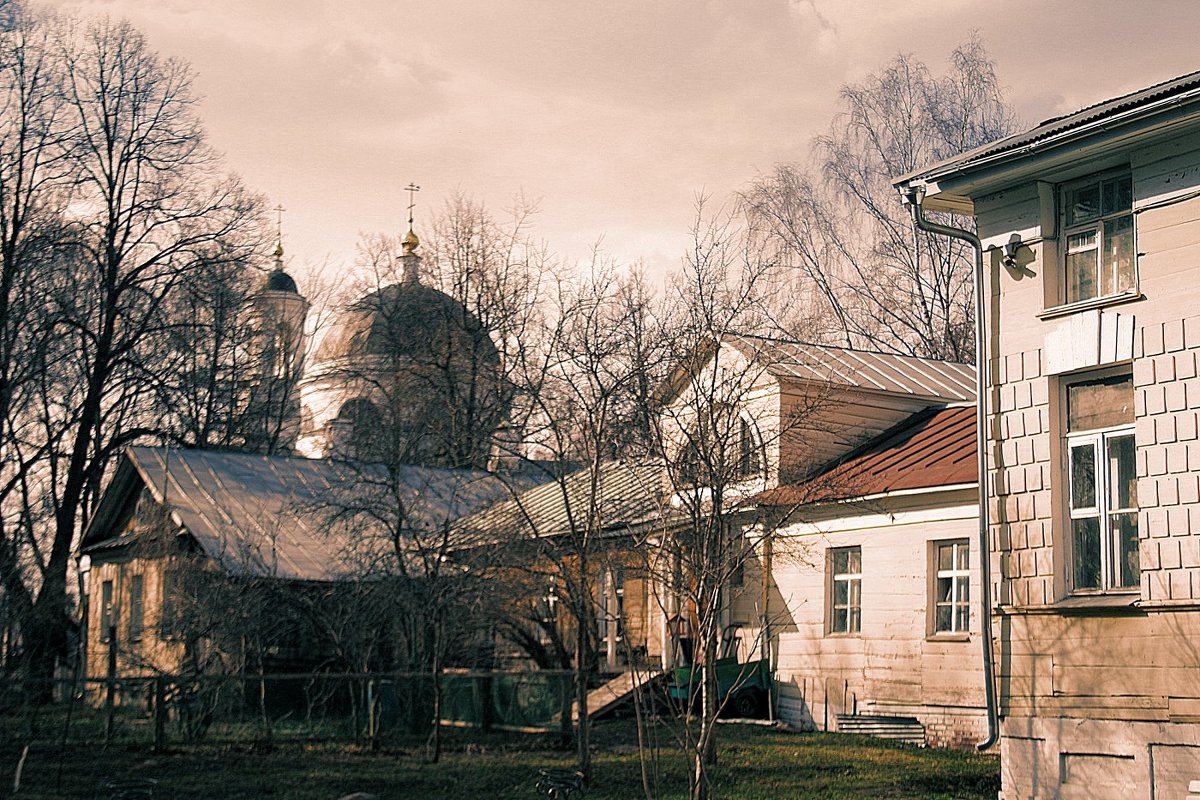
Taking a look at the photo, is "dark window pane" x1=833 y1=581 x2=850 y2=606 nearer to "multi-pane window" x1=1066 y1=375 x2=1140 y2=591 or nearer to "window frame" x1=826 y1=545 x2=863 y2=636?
"window frame" x1=826 y1=545 x2=863 y2=636

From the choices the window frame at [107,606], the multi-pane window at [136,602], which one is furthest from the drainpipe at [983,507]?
the window frame at [107,606]

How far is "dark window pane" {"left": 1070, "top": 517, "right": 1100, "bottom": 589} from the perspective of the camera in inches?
500

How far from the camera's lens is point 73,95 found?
34.9 m

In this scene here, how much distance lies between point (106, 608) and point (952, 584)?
73.6 ft

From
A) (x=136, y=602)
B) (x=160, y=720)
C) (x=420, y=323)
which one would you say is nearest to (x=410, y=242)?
(x=420, y=323)

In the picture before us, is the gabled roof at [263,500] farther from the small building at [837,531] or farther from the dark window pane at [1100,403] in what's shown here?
the dark window pane at [1100,403]

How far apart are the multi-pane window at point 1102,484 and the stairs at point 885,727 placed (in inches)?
304

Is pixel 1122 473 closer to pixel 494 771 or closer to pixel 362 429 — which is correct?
pixel 494 771

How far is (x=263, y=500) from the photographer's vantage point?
3027 centimetres

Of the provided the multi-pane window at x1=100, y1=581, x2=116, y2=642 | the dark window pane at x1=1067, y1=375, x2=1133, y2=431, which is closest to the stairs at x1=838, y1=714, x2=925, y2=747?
the dark window pane at x1=1067, y1=375, x2=1133, y2=431

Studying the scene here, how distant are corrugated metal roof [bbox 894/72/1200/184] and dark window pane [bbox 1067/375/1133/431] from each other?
236 centimetres

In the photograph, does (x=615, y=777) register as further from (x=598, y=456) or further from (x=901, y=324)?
(x=901, y=324)

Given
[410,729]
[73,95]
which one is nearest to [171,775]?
[410,729]

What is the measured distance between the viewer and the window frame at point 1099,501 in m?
12.5
